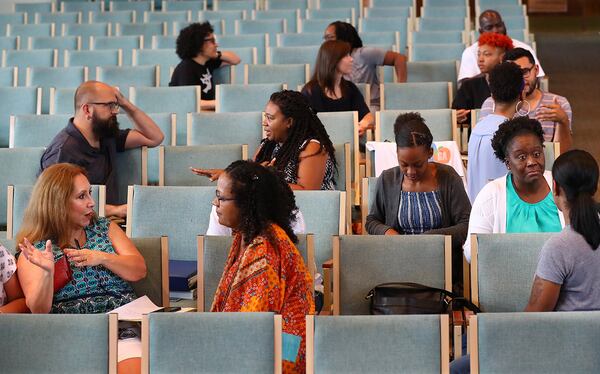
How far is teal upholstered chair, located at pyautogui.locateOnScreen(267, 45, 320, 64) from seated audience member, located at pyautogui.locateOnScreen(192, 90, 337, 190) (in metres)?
3.40

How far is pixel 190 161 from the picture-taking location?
224 inches

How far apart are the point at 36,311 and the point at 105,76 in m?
4.67

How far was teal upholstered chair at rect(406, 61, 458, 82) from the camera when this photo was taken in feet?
26.2

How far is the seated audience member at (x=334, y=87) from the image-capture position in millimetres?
6605

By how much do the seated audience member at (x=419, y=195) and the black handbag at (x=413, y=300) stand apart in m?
0.68

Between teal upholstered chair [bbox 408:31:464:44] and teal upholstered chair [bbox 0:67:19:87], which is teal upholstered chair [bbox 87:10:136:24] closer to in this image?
teal upholstered chair [bbox 0:67:19:87]

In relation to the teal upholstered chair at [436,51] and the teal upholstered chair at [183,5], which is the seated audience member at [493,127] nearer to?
the teal upholstered chair at [436,51]

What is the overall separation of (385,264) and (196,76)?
4039mm

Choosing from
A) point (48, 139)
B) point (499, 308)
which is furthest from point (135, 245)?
point (48, 139)

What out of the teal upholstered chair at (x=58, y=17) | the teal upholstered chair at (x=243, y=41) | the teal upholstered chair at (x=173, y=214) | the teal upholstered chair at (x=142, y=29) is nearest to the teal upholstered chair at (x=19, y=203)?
the teal upholstered chair at (x=173, y=214)

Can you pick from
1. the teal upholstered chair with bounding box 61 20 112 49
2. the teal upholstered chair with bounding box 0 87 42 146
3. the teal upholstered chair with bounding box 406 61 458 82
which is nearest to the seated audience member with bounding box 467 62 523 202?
the teal upholstered chair with bounding box 406 61 458 82

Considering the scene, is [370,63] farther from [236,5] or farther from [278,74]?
[236,5]

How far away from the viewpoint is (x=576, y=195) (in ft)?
11.1

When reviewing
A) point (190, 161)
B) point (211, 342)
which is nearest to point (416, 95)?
point (190, 161)
